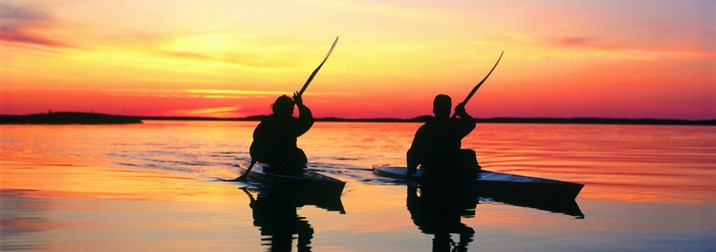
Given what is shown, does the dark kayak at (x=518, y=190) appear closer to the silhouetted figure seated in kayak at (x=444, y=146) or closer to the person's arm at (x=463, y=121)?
the silhouetted figure seated in kayak at (x=444, y=146)

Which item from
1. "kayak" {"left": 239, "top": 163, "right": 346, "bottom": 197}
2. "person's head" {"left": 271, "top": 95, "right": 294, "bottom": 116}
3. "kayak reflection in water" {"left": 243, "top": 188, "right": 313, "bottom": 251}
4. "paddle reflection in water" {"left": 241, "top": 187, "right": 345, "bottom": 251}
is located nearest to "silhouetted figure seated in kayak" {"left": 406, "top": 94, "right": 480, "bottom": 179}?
"kayak" {"left": 239, "top": 163, "right": 346, "bottom": 197}

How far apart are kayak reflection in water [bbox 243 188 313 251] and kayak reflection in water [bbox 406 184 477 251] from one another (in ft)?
4.63

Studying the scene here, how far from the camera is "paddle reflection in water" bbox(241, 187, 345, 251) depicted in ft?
27.6

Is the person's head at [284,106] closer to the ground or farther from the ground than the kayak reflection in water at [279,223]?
farther from the ground

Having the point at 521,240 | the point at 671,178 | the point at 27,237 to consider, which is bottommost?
the point at 27,237

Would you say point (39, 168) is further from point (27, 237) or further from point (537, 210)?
point (537, 210)

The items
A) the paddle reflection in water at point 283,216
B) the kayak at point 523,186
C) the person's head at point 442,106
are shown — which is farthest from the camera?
the person's head at point 442,106

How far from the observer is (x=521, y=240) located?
8648 mm

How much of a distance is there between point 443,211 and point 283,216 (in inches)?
92.0

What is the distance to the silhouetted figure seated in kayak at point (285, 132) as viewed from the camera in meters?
15.4

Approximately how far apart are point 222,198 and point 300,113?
3.12 m

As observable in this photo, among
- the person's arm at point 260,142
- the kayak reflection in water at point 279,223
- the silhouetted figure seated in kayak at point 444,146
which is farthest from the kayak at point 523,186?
the person's arm at point 260,142

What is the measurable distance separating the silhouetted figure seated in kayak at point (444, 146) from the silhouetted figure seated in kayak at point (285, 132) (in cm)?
239

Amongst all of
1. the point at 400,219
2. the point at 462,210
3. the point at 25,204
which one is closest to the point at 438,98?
the point at 462,210
